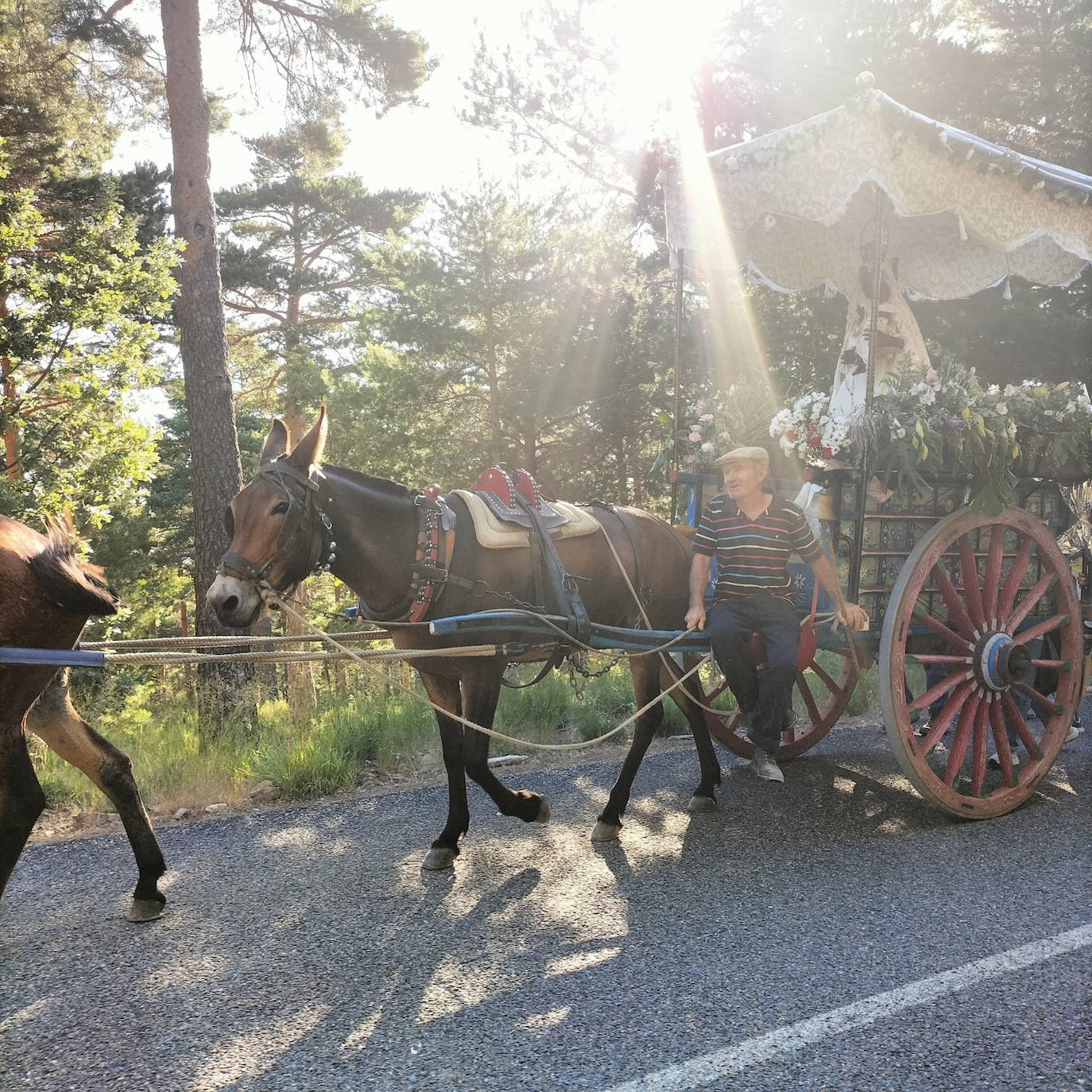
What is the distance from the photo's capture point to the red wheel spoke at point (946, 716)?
4.02m

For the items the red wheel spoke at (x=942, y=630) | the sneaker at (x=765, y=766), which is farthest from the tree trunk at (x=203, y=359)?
the red wheel spoke at (x=942, y=630)

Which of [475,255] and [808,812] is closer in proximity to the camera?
[808,812]

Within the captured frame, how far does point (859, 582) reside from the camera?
14.6ft

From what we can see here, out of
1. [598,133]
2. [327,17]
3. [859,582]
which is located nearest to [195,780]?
[859,582]

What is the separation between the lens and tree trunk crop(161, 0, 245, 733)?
712 centimetres

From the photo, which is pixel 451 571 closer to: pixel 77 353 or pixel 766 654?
pixel 766 654

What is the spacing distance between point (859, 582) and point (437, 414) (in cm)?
1329

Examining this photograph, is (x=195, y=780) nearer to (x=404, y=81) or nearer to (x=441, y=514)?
(x=441, y=514)

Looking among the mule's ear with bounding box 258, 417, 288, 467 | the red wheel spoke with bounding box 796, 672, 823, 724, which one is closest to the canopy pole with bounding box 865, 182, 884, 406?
the red wheel spoke with bounding box 796, 672, 823, 724

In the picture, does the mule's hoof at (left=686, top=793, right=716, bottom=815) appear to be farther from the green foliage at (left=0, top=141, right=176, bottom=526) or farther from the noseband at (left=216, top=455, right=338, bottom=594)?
the green foliage at (left=0, top=141, right=176, bottom=526)

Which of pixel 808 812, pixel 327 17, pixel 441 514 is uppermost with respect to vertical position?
pixel 327 17

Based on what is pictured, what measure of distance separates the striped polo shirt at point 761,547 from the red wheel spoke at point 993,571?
0.96 meters

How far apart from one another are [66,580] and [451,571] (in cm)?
141

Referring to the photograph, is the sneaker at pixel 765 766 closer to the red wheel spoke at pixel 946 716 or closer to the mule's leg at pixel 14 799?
the red wheel spoke at pixel 946 716
